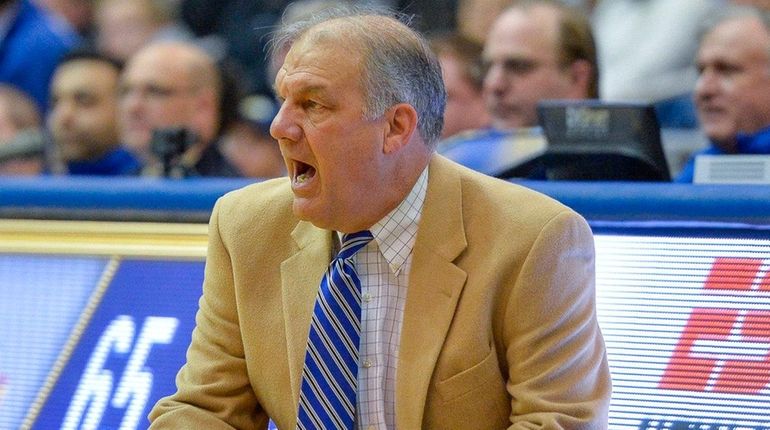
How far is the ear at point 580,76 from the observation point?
4.47 m

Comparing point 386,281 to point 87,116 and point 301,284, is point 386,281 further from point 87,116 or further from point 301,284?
point 87,116

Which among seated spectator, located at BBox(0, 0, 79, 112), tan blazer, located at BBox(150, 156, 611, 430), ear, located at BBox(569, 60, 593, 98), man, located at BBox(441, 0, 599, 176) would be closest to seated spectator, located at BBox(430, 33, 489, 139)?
man, located at BBox(441, 0, 599, 176)

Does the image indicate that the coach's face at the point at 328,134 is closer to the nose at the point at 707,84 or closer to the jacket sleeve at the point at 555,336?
the jacket sleeve at the point at 555,336

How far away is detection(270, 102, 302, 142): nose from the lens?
2230 mm

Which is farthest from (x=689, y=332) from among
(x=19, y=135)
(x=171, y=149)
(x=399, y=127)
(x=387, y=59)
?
(x=19, y=135)

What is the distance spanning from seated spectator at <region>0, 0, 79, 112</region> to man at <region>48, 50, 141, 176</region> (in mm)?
254

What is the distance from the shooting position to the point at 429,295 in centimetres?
231

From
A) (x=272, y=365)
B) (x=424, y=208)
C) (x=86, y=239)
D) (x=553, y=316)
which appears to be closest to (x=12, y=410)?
(x=86, y=239)

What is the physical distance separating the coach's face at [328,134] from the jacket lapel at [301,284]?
5.3 inches

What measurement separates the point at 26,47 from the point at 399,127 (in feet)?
13.5

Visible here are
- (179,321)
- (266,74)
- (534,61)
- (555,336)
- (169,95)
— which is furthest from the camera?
(266,74)

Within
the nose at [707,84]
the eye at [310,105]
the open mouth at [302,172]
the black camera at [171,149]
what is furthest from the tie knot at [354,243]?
the nose at [707,84]

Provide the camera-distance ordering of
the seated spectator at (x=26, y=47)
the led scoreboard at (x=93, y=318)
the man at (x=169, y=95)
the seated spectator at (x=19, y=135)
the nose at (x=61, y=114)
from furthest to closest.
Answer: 1. the seated spectator at (x=26, y=47)
2. the nose at (x=61, y=114)
3. the man at (x=169, y=95)
4. the seated spectator at (x=19, y=135)
5. the led scoreboard at (x=93, y=318)

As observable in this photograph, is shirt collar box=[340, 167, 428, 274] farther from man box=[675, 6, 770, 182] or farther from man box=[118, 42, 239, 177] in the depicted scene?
man box=[118, 42, 239, 177]
